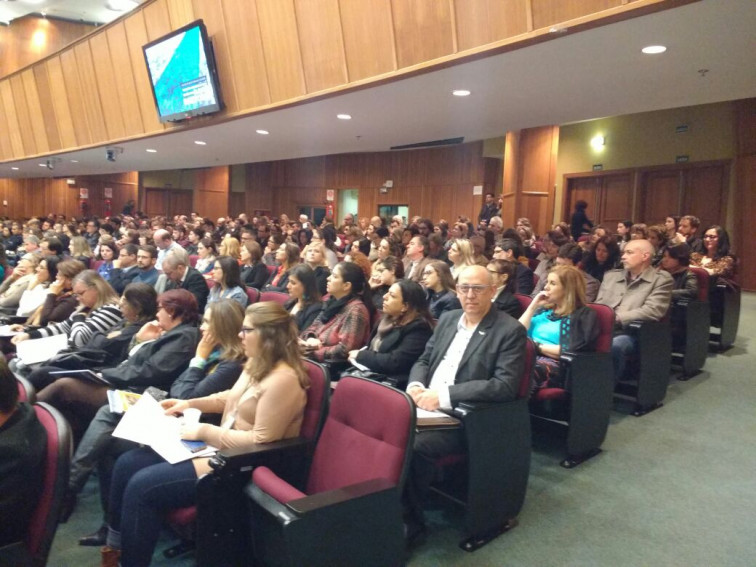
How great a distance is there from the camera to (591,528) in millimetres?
2477

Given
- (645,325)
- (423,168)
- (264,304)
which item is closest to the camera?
(264,304)

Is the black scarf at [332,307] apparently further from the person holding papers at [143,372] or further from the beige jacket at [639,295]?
the beige jacket at [639,295]

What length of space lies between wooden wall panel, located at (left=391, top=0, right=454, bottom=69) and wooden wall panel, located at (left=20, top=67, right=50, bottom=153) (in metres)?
9.68

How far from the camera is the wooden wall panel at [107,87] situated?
9.47m

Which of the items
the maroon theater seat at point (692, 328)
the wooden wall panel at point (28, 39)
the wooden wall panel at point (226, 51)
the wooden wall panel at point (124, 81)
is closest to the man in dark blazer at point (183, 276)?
the wooden wall panel at point (226, 51)

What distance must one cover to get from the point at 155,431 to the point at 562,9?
3702mm

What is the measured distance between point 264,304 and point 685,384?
369cm

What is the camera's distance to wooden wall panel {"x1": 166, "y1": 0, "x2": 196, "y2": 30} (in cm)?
756

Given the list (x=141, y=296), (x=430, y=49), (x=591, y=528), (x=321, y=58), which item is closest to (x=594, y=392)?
(x=591, y=528)

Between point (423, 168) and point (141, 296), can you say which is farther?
point (423, 168)

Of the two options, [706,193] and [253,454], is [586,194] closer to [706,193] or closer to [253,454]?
[706,193]

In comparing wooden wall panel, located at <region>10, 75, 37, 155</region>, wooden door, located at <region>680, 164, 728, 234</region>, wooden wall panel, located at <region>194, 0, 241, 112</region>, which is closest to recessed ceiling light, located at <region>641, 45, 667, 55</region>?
wooden wall panel, located at <region>194, 0, 241, 112</region>

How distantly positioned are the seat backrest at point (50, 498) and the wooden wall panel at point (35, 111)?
39.9 ft

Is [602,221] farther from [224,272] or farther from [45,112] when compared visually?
[45,112]
